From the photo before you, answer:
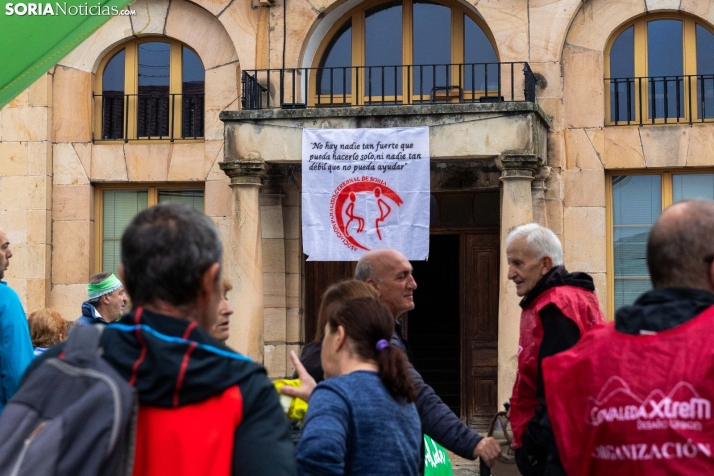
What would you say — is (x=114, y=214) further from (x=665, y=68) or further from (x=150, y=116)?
(x=665, y=68)

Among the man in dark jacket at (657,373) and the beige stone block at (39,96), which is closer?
the man in dark jacket at (657,373)

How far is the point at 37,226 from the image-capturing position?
1619 centimetres

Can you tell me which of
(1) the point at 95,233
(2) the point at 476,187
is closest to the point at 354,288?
(2) the point at 476,187

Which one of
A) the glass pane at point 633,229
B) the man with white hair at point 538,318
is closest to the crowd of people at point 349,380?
the man with white hair at point 538,318

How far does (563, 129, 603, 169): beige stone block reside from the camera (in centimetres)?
1520

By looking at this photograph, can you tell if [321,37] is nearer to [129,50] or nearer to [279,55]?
[279,55]

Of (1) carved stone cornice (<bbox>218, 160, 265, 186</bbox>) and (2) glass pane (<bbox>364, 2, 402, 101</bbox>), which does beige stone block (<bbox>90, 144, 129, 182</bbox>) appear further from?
(2) glass pane (<bbox>364, 2, 402, 101</bbox>)

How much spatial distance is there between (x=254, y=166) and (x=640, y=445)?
1178cm

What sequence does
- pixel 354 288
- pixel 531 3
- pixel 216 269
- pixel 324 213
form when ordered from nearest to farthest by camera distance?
pixel 216 269, pixel 354 288, pixel 324 213, pixel 531 3

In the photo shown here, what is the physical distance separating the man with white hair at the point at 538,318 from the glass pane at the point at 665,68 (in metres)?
10.6

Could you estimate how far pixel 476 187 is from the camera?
1579 cm

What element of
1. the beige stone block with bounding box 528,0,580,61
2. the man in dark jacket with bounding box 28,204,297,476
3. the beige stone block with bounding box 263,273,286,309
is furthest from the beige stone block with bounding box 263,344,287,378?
the man in dark jacket with bounding box 28,204,297,476

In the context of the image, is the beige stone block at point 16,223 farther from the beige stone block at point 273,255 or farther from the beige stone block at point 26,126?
the beige stone block at point 273,255

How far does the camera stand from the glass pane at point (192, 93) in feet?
53.9
